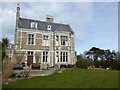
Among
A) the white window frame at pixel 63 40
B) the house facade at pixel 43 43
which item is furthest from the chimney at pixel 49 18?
Result: the white window frame at pixel 63 40

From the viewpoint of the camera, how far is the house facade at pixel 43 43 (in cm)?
3364

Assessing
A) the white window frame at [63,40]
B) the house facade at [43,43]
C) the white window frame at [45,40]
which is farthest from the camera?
the white window frame at [63,40]

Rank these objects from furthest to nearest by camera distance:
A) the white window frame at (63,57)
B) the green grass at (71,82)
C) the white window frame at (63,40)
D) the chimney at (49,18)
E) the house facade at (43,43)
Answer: the chimney at (49,18) → the white window frame at (63,40) → the white window frame at (63,57) → the house facade at (43,43) → the green grass at (71,82)

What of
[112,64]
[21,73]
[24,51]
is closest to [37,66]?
[24,51]

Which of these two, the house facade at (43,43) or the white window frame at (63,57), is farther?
the white window frame at (63,57)

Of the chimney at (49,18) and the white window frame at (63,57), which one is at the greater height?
the chimney at (49,18)

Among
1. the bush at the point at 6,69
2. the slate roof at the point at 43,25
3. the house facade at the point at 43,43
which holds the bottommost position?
the bush at the point at 6,69

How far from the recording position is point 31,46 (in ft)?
113

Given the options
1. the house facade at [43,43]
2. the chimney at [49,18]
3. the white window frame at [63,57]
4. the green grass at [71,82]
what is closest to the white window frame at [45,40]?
the house facade at [43,43]

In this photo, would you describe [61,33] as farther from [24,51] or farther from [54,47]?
[24,51]

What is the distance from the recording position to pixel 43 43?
35719 mm

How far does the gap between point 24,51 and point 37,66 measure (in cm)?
506

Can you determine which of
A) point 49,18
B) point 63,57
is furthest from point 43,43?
point 49,18

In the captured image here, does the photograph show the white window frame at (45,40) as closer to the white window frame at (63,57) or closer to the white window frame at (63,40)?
the white window frame at (63,40)
